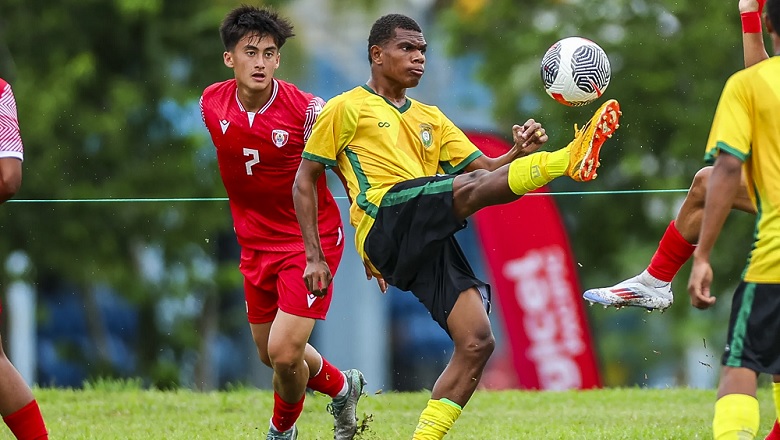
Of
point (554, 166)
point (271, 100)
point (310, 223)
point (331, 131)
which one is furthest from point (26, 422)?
point (554, 166)

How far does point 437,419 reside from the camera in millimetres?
6266

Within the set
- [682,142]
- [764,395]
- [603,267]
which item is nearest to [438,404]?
[764,395]

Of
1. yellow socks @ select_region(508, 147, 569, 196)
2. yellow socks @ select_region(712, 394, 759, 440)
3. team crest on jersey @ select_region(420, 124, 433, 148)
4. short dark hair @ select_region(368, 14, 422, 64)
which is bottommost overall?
yellow socks @ select_region(712, 394, 759, 440)

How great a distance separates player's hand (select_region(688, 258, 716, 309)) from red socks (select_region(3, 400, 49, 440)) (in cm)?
319

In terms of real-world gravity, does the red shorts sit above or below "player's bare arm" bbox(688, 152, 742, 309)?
below

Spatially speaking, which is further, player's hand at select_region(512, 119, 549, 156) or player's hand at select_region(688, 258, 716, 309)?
player's hand at select_region(512, 119, 549, 156)

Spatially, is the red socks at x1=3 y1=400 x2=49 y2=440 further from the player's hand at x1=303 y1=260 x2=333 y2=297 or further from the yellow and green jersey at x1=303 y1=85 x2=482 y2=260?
the yellow and green jersey at x1=303 y1=85 x2=482 y2=260

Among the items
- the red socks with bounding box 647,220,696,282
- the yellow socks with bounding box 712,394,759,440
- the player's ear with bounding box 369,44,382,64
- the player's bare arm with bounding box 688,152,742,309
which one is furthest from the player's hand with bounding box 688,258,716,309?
the player's ear with bounding box 369,44,382,64

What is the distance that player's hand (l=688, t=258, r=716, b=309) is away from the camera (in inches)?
202

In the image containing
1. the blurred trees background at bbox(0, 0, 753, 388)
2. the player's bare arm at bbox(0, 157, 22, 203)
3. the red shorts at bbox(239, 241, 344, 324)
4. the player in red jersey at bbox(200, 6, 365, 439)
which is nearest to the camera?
the player's bare arm at bbox(0, 157, 22, 203)

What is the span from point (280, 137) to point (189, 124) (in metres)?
9.67

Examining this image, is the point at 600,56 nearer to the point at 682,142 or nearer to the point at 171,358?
the point at 682,142

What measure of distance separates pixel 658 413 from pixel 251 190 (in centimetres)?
332

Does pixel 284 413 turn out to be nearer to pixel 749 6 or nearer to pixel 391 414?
pixel 391 414
